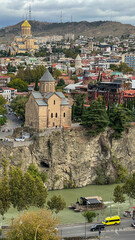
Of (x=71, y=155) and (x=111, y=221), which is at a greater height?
(x=71, y=155)

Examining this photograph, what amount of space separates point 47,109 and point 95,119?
4.75 meters

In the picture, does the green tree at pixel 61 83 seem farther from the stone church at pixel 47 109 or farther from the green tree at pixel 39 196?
the green tree at pixel 39 196

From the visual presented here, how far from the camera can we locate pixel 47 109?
42594 mm

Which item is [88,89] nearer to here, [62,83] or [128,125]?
[62,83]

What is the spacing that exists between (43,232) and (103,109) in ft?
69.6

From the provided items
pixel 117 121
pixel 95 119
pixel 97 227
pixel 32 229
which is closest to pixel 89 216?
pixel 97 227

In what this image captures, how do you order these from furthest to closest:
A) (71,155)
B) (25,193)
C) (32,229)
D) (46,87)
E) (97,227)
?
(46,87) → (71,155) → (25,193) → (97,227) → (32,229)

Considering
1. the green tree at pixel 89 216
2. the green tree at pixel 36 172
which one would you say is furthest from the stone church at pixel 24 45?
the green tree at pixel 89 216

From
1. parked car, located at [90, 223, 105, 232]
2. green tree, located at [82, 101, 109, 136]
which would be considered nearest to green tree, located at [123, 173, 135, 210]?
parked car, located at [90, 223, 105, 232]

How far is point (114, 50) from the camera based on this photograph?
439 ft

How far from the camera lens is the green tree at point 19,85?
67250mm

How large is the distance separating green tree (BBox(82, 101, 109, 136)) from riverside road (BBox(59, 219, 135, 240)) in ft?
47.5

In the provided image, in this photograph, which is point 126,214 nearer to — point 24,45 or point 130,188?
point 130,188

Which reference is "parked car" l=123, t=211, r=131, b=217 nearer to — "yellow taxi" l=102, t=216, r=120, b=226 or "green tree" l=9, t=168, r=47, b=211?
"yellow taxi" l=102, t=216, r=120, b=226
